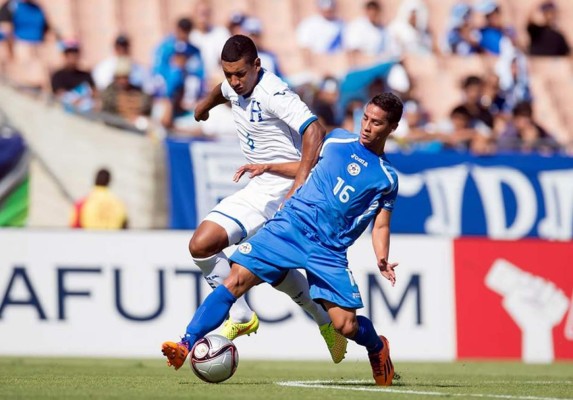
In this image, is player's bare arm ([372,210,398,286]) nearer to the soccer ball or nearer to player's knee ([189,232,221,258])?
the soccer ball

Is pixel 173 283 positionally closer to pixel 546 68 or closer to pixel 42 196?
pixel 42 196

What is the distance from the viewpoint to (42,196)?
646 inches

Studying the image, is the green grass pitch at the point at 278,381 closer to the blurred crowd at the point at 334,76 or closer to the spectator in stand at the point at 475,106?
the blurred crowd at the point at 334,76

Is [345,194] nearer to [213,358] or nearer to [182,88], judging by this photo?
[213,358]

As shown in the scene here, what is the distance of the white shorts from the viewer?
995 centimetres

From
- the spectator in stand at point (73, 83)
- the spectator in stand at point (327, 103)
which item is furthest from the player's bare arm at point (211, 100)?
the spectator in stand at point (73, 83)

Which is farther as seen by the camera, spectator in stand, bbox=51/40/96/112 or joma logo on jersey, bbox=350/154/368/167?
spectator in stand, bbox=51/40/96/112

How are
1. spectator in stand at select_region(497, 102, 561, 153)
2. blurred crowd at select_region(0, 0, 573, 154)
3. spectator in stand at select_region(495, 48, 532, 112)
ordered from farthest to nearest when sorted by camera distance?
spectator in stand at select_region(495, 48, 532, 112) → spectator in stand at select_region(497, 102, 561, 153) → blurred crowd at select_region(0, 0, 573, 154)

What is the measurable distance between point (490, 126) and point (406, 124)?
1.27 m

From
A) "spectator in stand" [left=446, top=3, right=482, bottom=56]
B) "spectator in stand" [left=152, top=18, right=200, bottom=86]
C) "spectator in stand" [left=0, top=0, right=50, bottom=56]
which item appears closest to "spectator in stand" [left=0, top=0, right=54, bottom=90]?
"spectator in stand" [left=0, top=0, right=50, bottom=56]

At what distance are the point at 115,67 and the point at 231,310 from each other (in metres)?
8.47

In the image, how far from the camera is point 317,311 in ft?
32.4

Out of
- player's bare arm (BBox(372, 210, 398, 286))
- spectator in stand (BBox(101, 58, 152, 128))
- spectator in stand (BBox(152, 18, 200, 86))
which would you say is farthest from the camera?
spectator in stand (BBox(152, 18, 200, 86))

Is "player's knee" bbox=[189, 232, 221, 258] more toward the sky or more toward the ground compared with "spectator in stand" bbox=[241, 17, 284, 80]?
more toward the ground
